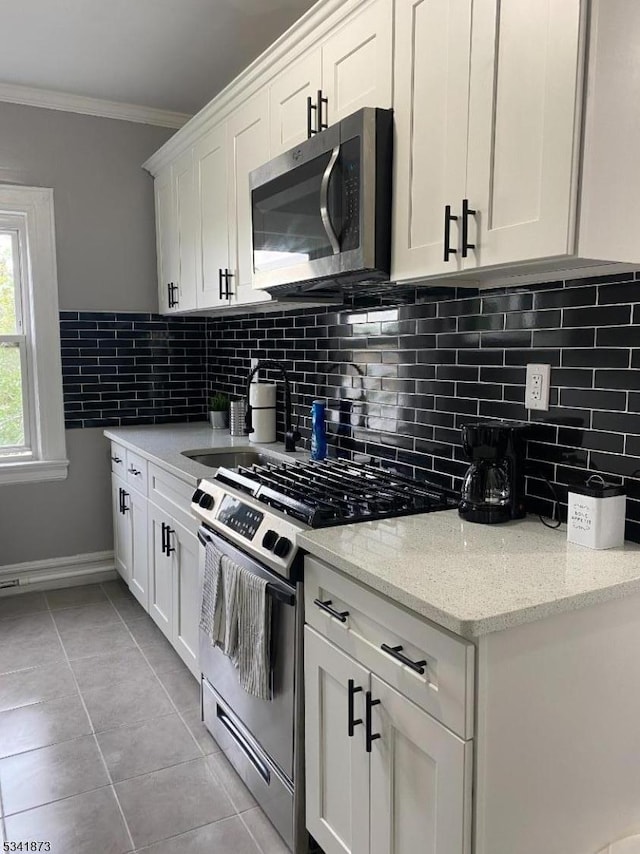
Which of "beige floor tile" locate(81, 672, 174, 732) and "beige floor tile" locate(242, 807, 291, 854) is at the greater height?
"beige floor tile" locate(81, 672, 174, 732)

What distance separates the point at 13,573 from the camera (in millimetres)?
3607

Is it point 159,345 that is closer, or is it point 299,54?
point 299,54

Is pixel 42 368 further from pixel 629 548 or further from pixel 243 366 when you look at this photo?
pixel 629 548

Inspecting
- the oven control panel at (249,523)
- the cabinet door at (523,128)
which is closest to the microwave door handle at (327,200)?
the cabinet door at (523,128)

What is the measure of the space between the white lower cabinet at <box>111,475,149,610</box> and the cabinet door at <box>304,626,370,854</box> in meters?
1.63

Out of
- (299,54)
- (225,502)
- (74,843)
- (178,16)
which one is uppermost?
(178,16)

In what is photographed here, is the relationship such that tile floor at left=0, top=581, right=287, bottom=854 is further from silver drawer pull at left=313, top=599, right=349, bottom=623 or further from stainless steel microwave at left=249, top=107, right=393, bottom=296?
stainless steel microwave at left=249, top=107, right=393, bottom=296

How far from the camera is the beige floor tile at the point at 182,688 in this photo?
2543 mm

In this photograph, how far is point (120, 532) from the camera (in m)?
3.61

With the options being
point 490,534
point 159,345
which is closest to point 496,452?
point 490,534

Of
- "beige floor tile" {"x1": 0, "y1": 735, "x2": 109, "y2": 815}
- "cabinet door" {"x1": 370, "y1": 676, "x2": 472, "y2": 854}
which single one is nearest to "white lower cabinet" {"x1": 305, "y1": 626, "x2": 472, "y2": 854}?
"cabinet door" {"x1": 370, "y1": 676, "x2": 472, "y2": 854}

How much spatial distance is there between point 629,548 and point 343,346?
1.43 meters

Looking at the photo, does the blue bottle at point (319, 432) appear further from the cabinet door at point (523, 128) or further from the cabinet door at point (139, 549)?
the cabinet door at point (523, 128)

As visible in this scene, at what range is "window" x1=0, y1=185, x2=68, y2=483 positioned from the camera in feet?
11.4
